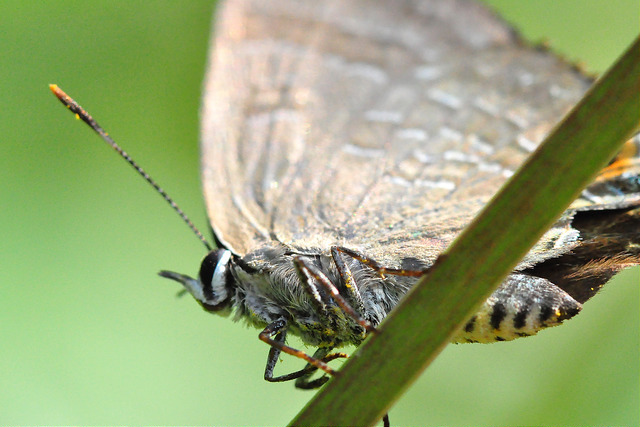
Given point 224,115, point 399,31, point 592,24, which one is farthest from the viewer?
point 592,24

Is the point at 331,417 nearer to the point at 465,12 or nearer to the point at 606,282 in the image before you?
the point at 606,282

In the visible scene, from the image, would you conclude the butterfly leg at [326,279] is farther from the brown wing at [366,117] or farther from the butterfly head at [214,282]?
the butterfly head at [214,282]

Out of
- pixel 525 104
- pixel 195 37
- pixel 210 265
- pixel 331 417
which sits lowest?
pixel 331 417

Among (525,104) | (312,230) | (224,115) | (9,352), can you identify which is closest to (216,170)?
(224,115)

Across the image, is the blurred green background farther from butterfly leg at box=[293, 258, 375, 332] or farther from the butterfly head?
butterfly leg at box=[293, 258, 375, 332]

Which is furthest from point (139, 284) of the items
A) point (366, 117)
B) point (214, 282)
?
point (366, 117)

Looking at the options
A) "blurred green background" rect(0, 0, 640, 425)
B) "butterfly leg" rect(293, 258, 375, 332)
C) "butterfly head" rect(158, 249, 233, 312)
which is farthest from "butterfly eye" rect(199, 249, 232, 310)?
"blurred green background" rect(0, 0, 640, 425)
